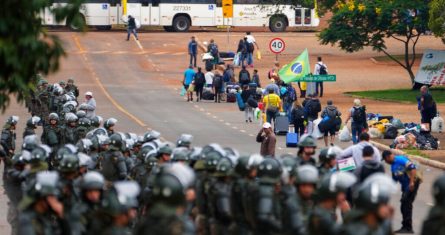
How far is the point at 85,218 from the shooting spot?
47.8ft

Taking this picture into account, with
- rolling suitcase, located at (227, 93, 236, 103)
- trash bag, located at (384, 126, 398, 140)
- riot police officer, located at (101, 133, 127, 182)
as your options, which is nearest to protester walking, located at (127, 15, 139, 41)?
rolling suitcase, located at (227, 93, 236, 103)

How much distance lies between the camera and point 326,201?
14.0 m

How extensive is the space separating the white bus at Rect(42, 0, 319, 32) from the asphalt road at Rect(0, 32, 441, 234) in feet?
3.17

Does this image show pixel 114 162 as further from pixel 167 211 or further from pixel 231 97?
pixel 231 97

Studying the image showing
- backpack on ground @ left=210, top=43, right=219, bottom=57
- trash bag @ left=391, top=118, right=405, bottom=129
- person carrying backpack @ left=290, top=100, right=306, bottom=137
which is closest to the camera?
person carrying backpack @ left=290, top=100, right=306, bottom=137

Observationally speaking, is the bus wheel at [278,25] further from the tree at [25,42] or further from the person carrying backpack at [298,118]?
the tree at [25,42]

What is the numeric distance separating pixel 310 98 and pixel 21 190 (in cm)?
2161

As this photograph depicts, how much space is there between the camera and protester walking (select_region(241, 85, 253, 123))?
46334mm

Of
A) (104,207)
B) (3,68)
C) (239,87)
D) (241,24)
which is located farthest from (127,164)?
(241,24)

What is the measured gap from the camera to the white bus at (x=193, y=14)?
79125 millimetres

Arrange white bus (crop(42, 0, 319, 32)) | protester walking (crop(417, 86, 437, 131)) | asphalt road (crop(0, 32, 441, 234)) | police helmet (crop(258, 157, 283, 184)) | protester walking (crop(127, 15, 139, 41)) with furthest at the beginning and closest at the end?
1. white bus (crop(42, 0, 319, 32))
2. protester walking (crop(127, 15, 139, 41))
3. asphalt road (crop(0, 32, 441, 234))
4. protester walking (crop(417, 86, 437, 131))
5. police helmet (crop(258, 157, 283, 184))

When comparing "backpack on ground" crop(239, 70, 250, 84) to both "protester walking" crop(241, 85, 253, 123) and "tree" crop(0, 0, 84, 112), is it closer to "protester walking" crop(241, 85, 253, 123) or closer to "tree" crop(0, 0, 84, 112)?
"protester walking" crop(241, 85, 253, 123)

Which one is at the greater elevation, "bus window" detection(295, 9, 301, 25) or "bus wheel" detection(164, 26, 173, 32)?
"bus window" detection(295, 9, 301, 25)

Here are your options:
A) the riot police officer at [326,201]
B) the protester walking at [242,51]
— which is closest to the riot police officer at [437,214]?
the riot police officer at [326,201]
